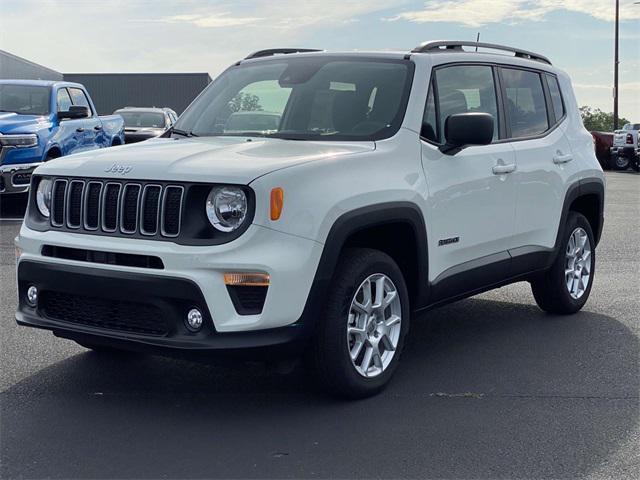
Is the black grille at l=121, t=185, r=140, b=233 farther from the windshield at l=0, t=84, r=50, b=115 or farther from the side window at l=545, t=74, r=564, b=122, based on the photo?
the windshield at l=0, t=84, r=50, b=115

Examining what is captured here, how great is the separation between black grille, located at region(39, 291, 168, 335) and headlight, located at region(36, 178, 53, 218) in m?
0.50

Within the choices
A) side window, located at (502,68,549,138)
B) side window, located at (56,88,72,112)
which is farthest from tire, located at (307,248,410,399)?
side window, located at (56,88,72,112)

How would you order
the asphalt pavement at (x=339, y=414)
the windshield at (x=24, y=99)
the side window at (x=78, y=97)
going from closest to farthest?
the asphalt pavement at (x=339, y=414) → the windshield at (x=24, y=99) → the side window at (x=78, y=97)

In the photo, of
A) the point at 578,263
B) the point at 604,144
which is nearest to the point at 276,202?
the point at 578,263

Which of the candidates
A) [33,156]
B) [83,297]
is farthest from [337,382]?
[33,156]

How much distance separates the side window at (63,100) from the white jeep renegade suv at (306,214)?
8.94 m

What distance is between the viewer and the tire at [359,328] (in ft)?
15.6

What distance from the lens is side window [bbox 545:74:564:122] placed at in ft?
23.5

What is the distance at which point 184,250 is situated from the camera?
4.47 m

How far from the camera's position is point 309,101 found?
5840mm

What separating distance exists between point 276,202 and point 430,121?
5.13 ft

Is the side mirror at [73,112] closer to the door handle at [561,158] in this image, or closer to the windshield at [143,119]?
the windshield at [143,119]

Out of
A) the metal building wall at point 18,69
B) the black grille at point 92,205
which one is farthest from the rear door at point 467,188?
the metal building wall at point 18,69

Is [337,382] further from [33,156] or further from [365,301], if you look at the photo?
[33,156]
